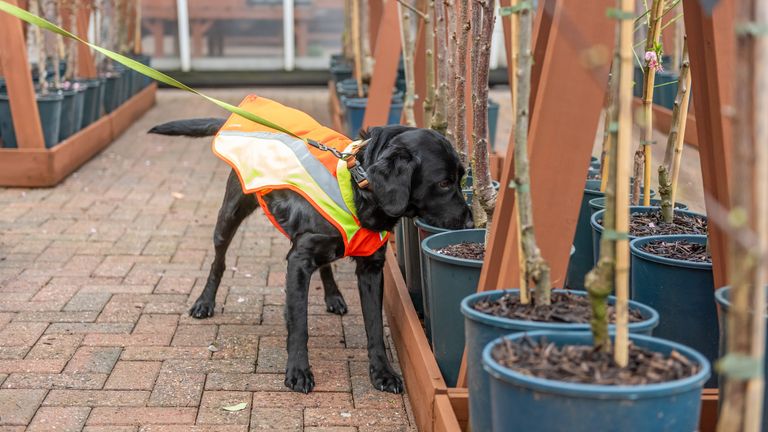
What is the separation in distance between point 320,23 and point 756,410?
1391 centimetres

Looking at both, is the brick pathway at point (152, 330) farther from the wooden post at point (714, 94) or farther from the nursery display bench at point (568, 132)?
the wooden post at point (714, 94)

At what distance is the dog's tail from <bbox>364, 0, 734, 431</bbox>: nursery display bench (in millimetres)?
2018

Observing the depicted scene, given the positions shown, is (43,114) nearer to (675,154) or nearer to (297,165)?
(297,165)

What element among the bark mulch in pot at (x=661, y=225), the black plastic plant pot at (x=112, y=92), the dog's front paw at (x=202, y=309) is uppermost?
the black plastic plant pot at (x=112, y=92)

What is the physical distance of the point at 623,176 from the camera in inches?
80.7

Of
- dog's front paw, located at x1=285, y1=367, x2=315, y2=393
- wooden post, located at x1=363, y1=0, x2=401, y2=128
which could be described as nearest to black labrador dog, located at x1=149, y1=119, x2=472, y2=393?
dog's front paw, located at x1=285, y1=367, x2=315, y2=393

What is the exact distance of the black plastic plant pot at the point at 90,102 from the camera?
9453mm

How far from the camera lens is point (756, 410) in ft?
5.28

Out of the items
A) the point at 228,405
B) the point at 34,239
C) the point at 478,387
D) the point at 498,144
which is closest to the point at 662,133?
the point at 498,144

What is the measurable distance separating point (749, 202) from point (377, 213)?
89.6 inches

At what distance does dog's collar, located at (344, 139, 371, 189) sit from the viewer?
3646 millimetres

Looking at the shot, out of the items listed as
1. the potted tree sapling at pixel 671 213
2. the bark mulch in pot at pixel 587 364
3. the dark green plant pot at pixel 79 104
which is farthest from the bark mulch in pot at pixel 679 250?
the dark green plant pot at pixel 79 104

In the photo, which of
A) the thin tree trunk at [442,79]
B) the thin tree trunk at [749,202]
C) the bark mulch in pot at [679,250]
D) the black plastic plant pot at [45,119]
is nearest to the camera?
the thin tree trunk at [749,202]

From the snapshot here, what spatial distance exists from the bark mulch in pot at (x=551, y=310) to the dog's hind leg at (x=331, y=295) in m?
2.23
